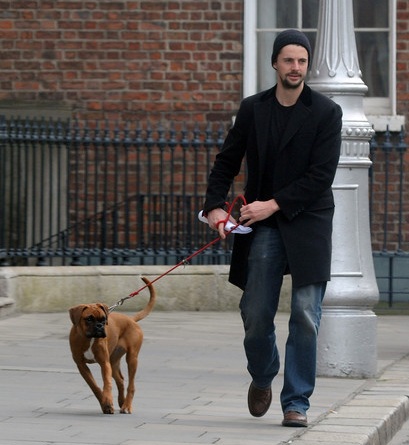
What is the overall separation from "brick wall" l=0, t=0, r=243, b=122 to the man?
8509 millimetres

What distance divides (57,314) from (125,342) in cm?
580

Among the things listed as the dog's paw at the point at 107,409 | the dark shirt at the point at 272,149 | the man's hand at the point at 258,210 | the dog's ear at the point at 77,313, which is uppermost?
the dark shirt at the point at 272,149

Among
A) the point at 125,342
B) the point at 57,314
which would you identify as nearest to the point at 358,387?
the point at 125,342

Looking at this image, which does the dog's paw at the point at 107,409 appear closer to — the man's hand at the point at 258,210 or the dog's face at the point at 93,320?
the dog's face at the point at 93,320

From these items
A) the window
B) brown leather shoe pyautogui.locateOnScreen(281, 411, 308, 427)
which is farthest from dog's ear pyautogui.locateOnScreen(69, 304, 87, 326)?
the window

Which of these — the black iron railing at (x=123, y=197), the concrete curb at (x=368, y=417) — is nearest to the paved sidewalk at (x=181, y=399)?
the concrete curb at (x=368, y=417)

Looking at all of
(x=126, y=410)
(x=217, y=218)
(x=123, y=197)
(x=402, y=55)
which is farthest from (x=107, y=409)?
(x=402, y=55)

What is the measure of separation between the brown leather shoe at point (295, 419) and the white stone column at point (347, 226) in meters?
2.14

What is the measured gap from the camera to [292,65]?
6949 millimetres

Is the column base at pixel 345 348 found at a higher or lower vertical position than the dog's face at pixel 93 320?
lower

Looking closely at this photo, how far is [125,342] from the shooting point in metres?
7.42

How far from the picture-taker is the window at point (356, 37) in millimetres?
15633

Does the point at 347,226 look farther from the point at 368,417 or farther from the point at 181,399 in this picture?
the point at 368,417

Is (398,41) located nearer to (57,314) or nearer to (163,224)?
(163,224)
